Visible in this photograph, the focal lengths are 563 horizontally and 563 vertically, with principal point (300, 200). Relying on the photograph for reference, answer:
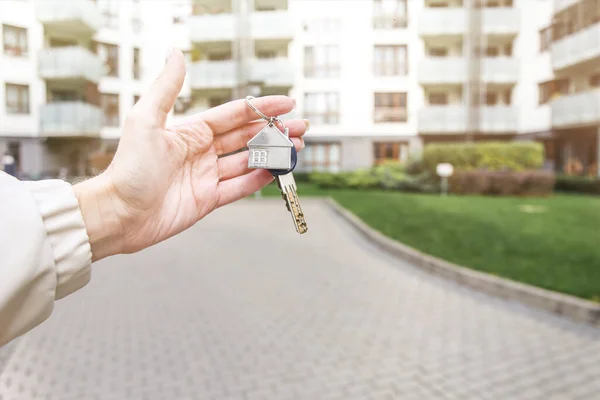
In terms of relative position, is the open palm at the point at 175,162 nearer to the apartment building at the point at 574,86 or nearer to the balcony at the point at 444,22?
the apartment building at the point at 574,86

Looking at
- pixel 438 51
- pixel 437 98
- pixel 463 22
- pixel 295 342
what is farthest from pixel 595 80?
pixel 295 342

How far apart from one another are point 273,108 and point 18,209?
Answer: 1.25ft

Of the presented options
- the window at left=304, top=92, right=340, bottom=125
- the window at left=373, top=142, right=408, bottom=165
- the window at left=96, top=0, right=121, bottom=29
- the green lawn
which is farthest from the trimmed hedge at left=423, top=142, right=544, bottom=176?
the window at left=96, top=0, right=121, bottom=29

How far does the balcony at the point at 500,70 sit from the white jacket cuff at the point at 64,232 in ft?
76.5

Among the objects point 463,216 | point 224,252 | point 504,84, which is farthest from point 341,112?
point 224,252

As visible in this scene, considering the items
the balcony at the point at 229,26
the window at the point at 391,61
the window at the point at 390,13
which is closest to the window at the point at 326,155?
the window at the point at 391,61

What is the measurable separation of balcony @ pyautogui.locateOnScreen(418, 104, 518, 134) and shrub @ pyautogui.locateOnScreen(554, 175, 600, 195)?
231 inches

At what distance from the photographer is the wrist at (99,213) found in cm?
92

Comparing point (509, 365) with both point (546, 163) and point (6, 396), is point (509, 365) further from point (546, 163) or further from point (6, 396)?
point (546, 163)

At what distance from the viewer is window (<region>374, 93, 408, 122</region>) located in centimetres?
2300

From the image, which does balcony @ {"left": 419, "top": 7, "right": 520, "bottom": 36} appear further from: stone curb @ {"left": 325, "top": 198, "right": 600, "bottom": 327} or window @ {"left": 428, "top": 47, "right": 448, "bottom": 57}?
stone curb @ {"left": 325, "top": 198, "right": 600, "bottom": 327}

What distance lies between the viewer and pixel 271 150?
77 centimetres

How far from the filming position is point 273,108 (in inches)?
34.0

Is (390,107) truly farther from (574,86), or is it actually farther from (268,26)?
(268,26)
